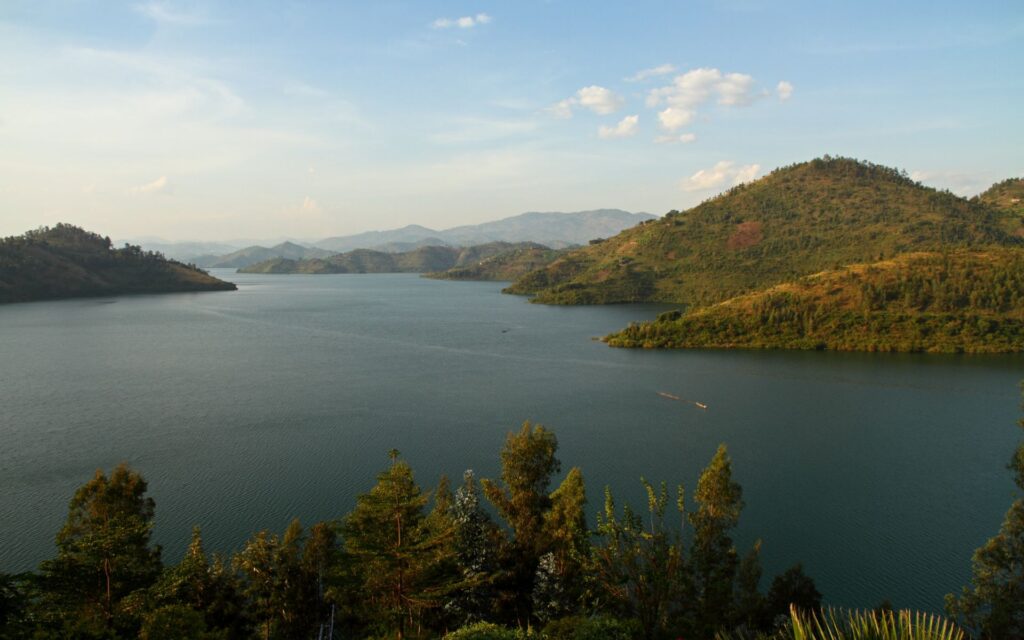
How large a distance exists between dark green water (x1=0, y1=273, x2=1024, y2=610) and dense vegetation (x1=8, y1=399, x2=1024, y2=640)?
27.3 feet

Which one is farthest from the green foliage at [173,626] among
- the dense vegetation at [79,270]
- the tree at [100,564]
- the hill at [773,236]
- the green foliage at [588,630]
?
the dense vegetation at [79,270]

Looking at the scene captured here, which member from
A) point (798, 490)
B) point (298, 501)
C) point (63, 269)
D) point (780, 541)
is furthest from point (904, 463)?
point (63, 269)

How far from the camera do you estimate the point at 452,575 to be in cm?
1964

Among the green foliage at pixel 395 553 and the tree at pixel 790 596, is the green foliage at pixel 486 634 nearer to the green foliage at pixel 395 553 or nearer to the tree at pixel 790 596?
the green foliage at pixel 395 553

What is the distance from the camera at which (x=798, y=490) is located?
34344mm

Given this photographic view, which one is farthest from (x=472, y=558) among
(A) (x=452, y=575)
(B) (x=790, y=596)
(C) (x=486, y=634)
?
(B) (x=790, y=596)

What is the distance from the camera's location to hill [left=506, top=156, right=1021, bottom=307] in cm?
13825

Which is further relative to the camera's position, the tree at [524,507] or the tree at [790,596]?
the tree at [524,507]

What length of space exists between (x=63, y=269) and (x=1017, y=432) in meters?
191

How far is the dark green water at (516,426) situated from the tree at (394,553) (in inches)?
522

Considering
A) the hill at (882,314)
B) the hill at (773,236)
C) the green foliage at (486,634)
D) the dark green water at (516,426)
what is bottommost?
→ the dark green water at (516,426)

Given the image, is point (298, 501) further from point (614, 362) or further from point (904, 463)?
point (614, 362)

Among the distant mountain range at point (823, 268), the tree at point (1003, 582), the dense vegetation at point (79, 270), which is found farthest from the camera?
the dense vegetation at point (79, 270)

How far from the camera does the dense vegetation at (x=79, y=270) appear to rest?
476 feet
